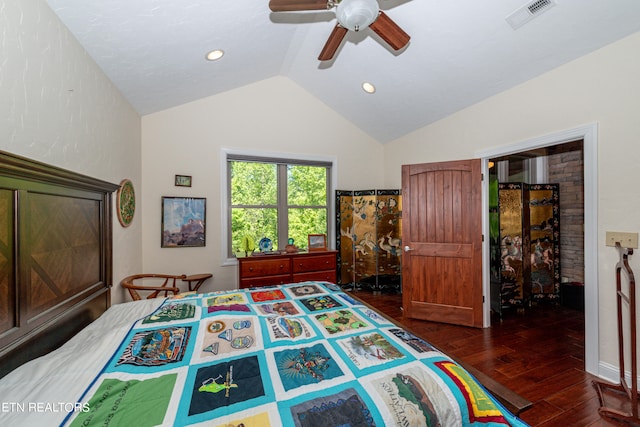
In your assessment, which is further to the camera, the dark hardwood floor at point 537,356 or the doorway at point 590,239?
the doorway at point 590,239

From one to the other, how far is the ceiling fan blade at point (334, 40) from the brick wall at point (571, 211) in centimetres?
397

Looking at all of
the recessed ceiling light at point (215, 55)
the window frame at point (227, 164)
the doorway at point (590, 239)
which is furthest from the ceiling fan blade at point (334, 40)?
the doorway at point (590, 239)

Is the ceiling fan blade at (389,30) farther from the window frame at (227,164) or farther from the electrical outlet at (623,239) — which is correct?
the window frame at (227,164)

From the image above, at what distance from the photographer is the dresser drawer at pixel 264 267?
129 inches

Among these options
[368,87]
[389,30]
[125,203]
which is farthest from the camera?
[368,87]

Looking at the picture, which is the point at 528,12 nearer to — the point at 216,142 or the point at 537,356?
the point at 537,356

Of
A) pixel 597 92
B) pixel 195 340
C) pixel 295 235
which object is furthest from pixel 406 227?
pixel 195 340

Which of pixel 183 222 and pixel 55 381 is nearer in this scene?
pixel 55 381

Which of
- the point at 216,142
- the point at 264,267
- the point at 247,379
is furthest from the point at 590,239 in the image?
the point at 216,142

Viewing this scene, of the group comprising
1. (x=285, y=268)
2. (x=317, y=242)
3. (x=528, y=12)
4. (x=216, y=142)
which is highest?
Answer: (x=528, y=12)

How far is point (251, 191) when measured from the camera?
392 centimetres

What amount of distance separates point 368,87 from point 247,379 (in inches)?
132

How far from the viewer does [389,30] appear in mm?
1851

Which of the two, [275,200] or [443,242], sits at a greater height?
[275,200]
